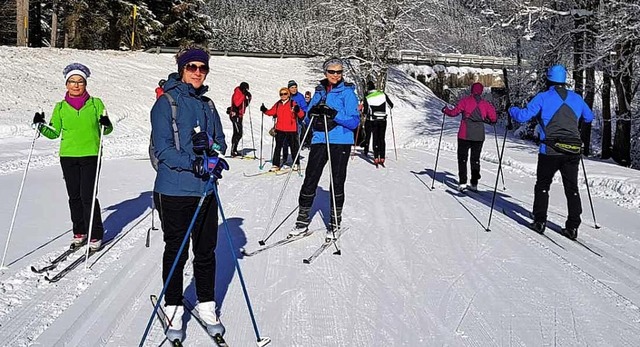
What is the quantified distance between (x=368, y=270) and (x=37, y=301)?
10.5 feet

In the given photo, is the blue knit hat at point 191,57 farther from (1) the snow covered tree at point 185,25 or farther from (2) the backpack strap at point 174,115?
(1) the snow covered tree at point 185,25

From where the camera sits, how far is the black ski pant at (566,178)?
744 cm

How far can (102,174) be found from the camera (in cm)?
1186

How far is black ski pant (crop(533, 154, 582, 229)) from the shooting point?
7.44 m

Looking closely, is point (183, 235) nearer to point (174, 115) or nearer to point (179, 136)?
point (179, 136)

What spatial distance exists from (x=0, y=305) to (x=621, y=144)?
2044 cm

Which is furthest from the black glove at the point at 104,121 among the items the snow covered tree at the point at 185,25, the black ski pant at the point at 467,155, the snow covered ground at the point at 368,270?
the snow covered tree at the point at 185,25

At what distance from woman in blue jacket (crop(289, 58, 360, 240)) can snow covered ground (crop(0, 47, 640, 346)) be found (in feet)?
1.70

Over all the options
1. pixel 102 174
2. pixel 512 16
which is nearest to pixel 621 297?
pixel 102 174

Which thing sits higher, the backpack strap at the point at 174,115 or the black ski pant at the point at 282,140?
the backpack strap at the point at 174,115

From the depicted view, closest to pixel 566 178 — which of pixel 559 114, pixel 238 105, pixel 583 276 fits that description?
pixel 559 114

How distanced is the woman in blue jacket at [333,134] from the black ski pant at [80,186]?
8.10 ft

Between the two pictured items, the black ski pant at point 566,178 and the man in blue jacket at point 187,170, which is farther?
the black ski pant at point 566,178

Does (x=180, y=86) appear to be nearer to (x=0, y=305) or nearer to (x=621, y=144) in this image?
(x=0, y=305)
